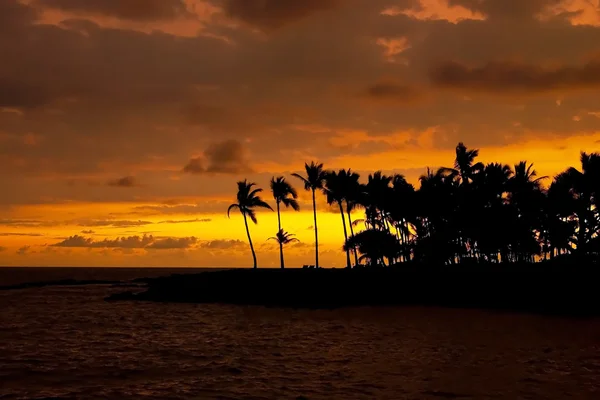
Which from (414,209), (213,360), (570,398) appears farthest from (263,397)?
(414,209)

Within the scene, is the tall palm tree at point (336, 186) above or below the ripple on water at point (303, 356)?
above

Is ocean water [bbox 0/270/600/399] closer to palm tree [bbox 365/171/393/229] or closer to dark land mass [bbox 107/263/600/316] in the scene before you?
dark land mass [bbox 107/263/600/316]

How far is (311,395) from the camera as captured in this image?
17.2 metres

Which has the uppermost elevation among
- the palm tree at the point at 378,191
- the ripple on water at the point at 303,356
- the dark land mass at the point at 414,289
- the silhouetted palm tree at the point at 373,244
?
the palm tree at the point at 378,191

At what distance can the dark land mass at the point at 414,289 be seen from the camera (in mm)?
43844

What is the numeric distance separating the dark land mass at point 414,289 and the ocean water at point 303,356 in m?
5.47

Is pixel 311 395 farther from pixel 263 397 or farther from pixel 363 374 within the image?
pixel 363 374

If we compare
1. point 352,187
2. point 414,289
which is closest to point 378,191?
point 352,187

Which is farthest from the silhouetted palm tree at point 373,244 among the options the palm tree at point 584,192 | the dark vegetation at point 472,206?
the palm tree at point 584,192

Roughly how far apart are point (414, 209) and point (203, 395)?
51.5m

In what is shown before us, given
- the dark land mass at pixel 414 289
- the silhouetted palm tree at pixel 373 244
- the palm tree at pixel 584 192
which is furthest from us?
the silhouetted palm tree at pixel 373 244

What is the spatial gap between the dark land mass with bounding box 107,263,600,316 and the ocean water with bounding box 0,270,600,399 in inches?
215

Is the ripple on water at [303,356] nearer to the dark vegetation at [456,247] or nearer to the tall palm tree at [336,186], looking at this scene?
Answer: the dark vegetation at [456,247]

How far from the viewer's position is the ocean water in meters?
18.2
